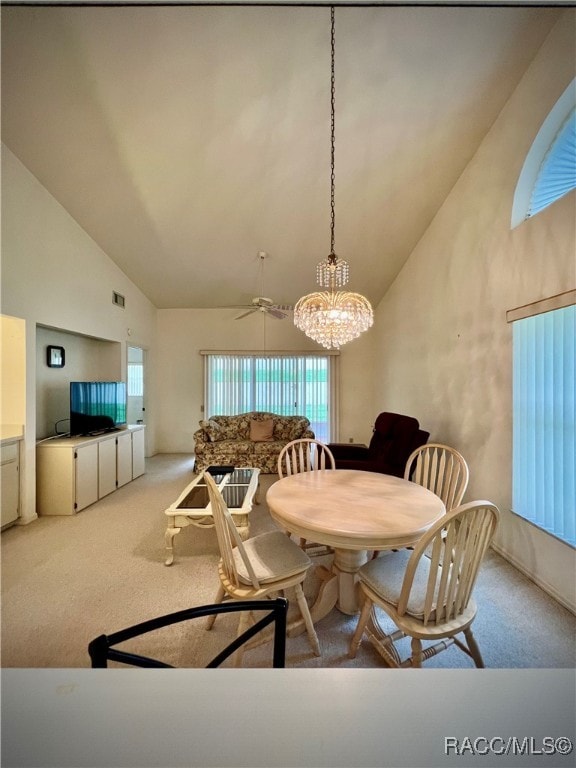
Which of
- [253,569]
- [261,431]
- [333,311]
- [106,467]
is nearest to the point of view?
[253,569]

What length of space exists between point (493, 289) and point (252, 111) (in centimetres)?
247

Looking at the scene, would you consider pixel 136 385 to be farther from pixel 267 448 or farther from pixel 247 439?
pixel 267 448

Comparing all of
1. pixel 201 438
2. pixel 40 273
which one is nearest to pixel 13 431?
pixel 40 273

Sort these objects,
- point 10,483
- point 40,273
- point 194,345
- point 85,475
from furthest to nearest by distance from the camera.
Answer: point 194,345, point 85,475, point 40,273, point 10,483

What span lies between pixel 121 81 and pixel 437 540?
348cm

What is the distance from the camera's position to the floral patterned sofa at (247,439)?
13.7 ft

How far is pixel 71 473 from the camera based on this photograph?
284 cm

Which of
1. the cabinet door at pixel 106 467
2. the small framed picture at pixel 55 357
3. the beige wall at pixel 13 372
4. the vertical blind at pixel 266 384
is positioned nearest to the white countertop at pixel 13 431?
the beige wall at pixel 13 372

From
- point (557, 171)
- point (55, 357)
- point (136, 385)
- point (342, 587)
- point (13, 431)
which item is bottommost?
point (342, 587)

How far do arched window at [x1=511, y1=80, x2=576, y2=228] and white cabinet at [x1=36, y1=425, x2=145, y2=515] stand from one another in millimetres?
4369

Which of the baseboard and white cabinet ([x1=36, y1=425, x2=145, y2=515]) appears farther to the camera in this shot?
white cabinet ([x1=36, y1=425, x2=145, y2=515])

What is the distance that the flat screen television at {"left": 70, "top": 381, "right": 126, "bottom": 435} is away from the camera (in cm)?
327

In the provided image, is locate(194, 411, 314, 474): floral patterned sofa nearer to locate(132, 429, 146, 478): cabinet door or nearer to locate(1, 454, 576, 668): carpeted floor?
locate(132, 429, 146, 478): cabinet door

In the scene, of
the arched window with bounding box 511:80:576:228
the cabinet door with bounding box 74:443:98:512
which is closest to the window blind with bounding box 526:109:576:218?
the arched window with bounding box 511:80:576:228
